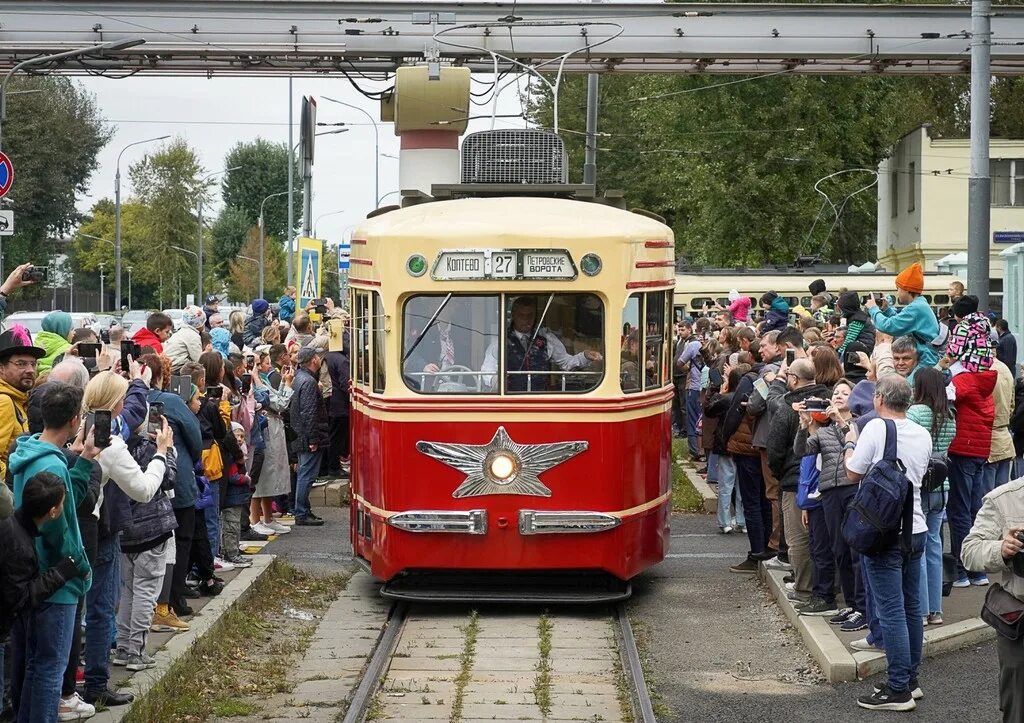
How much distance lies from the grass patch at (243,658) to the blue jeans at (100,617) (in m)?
0.27

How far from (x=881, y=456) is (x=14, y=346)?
4.63 metres

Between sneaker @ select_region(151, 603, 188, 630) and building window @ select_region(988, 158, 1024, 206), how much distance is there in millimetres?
42966

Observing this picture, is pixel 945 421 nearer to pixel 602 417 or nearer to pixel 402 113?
pixel 602 417

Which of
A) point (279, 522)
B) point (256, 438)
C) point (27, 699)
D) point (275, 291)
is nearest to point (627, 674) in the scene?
point (27, 699)

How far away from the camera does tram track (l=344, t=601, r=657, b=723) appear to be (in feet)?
30.1

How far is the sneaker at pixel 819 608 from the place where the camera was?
11156 mm

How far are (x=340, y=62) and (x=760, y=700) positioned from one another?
17782mm

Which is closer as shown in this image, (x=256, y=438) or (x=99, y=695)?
(x=99, y=695)

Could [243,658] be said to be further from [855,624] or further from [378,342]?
[855,624]

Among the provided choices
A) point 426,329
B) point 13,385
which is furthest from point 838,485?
point 13,385

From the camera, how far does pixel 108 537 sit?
8.76 meters

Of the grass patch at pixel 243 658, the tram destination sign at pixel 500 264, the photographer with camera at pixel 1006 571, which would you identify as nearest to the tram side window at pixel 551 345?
the tram destination sign at pixel 500 264

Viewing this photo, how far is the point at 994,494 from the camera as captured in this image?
6.73 meters

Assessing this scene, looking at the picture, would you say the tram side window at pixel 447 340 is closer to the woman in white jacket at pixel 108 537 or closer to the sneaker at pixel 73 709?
the woman in white jacket at pixel 108 537
